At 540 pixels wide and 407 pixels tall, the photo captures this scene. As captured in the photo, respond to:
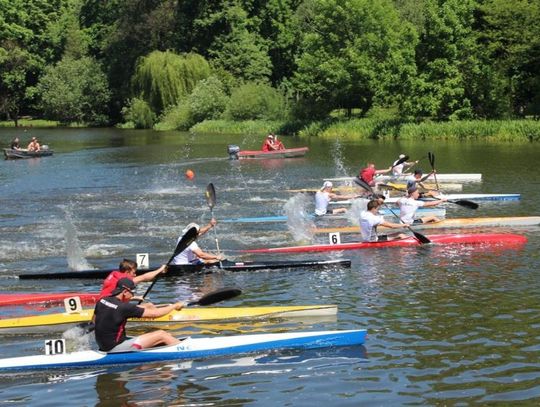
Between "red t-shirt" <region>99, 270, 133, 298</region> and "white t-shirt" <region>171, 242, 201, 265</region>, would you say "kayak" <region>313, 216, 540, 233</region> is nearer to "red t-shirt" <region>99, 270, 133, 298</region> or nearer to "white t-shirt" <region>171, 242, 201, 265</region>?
"white t-shirt" <region>171, 242, 201, 265</region>

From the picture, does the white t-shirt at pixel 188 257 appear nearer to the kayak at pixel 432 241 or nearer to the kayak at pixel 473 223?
the kayak at pixel 432 241

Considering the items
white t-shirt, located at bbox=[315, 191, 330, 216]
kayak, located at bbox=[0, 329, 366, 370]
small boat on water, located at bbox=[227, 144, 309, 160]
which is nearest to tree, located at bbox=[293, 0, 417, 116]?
small boat on water, located at bbox=[227, 144, 309, 160]

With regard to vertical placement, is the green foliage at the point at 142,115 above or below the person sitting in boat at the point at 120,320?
above

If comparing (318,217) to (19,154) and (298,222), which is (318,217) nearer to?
(298,222)

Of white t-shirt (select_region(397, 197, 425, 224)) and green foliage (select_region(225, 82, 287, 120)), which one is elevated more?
green foliage (select_region(225, 82, 287, 120))

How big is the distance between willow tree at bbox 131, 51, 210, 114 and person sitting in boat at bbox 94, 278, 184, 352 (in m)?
72.2

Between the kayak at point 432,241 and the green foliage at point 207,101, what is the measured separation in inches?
2363

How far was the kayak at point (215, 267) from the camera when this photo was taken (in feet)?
62.3

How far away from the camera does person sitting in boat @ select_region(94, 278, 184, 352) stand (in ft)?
41.6

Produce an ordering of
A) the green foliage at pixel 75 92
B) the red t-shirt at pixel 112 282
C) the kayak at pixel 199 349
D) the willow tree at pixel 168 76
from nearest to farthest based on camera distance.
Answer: the kayak at pixel 199 349 → the red t-shirt at pixel 112 282 → the willow tree at pixel 168 76 → the green foliage at pixel 75 92

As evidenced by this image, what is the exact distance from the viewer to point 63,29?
114m

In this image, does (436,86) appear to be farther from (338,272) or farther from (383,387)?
(383,387)

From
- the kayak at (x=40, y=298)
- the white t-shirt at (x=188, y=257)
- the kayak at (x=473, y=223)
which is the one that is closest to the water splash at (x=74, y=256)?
the white t-shirt at (x=188, y=257)

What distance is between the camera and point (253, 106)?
7938cm
